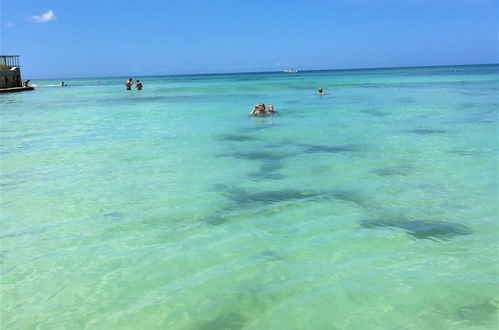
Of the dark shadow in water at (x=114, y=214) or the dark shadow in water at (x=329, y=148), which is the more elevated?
the dark shadow in water at (x=329, y=148)

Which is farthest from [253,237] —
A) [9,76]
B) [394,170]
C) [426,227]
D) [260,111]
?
[9,76]

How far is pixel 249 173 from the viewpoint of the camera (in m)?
9.37

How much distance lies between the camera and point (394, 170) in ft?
30.8

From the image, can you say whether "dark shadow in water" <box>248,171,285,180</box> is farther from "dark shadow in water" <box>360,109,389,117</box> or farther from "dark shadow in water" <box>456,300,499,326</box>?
"dark shadow in water" <box>360,109,389,117</box>

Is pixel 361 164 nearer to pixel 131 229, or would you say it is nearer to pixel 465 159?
pixel 465 159

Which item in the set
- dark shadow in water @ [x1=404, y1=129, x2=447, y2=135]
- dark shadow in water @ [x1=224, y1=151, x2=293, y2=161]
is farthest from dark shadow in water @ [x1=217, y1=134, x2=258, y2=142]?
dark shadow in water @ [x1=404, y1=129, x2=447, y2=135]

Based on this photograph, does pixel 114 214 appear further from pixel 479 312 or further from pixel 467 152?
pixel 467 152

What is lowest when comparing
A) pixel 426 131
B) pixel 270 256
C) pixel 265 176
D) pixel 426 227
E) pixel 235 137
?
pixel 270 256

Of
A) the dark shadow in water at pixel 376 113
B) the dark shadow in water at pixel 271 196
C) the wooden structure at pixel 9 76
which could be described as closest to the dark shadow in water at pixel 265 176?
the dark shadow in water at pixel 271 196

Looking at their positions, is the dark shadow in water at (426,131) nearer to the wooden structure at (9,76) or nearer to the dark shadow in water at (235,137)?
the dark shadow in water at (235,137)

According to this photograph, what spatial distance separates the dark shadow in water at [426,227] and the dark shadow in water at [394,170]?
2.85m

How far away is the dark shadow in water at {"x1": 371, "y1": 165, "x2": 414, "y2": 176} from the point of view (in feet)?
29.9

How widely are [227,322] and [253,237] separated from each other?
1959 mm

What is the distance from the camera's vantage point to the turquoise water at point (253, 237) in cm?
423
